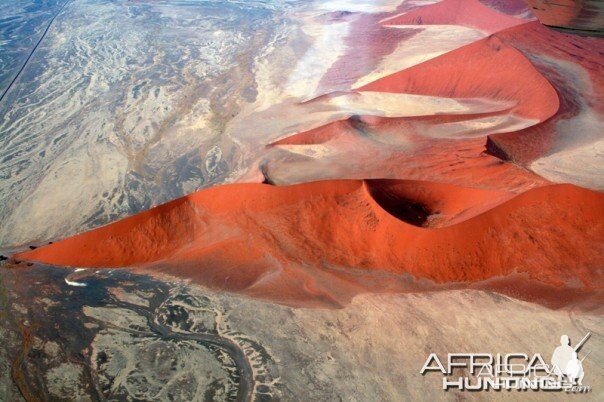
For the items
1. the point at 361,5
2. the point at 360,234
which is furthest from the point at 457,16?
the point at 360,234

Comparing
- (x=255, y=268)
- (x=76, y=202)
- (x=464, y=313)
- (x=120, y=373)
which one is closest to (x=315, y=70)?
(x=76, y=202)

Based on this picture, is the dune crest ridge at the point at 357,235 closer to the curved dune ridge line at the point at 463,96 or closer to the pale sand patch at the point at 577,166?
the pale sand patch at the point at 577,166

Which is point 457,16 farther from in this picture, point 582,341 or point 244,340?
point 244,340

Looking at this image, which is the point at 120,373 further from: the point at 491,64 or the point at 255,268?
the point at 491,64

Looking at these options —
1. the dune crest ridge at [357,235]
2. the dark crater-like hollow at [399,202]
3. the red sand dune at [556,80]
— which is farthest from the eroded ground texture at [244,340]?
the red sand dune at [556,80]

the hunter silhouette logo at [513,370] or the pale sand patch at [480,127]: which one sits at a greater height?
the pale sand patch at [480,127]

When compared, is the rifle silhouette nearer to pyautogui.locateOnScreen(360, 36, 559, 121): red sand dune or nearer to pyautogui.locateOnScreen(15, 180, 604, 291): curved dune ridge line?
pyautogui.locateOnScreen(15, 180, 604, 291): curved dune ridge line

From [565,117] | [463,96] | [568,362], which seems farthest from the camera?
[463,96]
